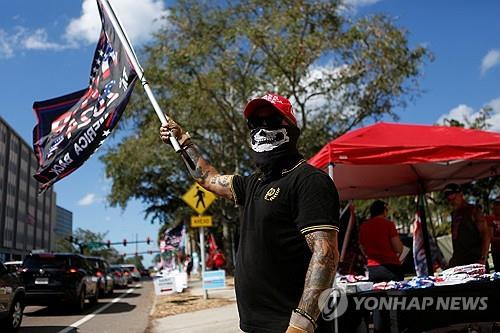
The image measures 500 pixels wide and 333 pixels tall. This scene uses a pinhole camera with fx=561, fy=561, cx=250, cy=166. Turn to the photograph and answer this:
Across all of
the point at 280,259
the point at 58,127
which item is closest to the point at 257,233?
the point at 280,259

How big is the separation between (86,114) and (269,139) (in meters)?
3.29

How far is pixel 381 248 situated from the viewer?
7.99 meters

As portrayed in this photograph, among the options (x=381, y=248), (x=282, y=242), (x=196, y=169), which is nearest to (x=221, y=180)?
(x=196, y=169)

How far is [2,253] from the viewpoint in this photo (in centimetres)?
7469

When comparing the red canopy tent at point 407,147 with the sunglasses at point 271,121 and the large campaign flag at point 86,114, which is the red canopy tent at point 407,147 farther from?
the sunglasses at point 271,121

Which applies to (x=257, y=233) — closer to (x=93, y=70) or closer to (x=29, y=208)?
(x=93, y=70)

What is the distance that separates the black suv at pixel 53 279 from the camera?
48.8ft

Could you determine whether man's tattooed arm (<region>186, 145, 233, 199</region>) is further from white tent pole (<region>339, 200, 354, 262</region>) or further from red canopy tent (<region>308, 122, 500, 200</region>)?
white tent pole (<region>339, 200, 354, 262</region>)

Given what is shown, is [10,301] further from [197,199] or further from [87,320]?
[197,199]

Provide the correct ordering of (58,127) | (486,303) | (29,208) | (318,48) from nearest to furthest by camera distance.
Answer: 1. (486,303)
2. (58,127)
3. (318,48)
4. (29,208)

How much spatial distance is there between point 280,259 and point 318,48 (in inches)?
796

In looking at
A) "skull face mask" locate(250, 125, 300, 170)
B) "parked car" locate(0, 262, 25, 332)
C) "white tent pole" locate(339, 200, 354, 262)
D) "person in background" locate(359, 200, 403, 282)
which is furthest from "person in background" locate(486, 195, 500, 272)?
"parked car" locate(0, 262, 25, 332)

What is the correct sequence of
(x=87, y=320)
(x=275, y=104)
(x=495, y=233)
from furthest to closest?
(x=87, y=320) → (x=495, y=233) → (x=275, y=104)

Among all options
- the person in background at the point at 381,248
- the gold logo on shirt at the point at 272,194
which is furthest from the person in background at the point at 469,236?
the gold logo on shirt at the point at 272,194
